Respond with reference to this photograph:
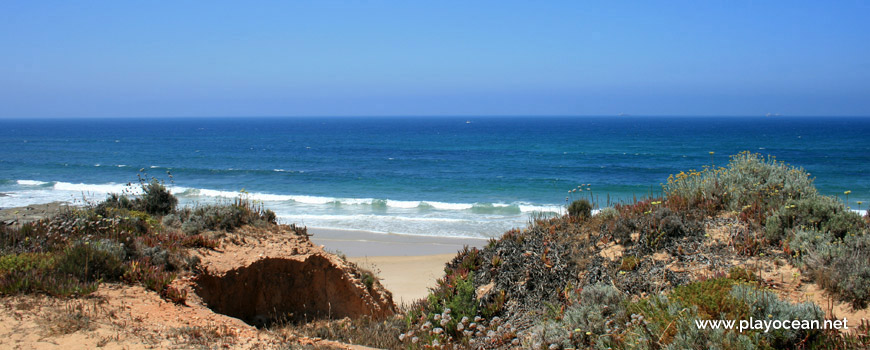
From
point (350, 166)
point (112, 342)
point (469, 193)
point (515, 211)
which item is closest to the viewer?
point (112, 342)

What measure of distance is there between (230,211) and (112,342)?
13.6 ft

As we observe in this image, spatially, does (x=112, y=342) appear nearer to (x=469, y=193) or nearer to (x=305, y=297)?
(x=305, y=297)

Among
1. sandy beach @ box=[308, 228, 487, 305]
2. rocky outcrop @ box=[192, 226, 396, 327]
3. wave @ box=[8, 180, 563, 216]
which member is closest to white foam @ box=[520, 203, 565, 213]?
wave @ box=[8, 180, 563, 216]

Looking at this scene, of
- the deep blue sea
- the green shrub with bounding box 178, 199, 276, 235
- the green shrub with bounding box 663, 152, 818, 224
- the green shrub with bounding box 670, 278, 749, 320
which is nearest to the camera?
the green shrub with bounding box 670, 278, 749, 320

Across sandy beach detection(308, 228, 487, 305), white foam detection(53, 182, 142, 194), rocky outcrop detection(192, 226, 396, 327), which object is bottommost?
sandy beach detection(308, 228, 487, 305)

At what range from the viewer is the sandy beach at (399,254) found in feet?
44.4

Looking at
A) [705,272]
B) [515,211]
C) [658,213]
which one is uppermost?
[658,213]

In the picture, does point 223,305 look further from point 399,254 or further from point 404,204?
point 404,204

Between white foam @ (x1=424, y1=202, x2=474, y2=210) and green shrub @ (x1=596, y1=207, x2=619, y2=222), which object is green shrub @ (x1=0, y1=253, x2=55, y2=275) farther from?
white foam @ (x1=424, y1=202, x2=474, y2=210)

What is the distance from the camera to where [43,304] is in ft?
17.5

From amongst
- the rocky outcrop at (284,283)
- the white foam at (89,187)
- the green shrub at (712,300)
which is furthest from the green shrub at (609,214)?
the white foam at (89,187)

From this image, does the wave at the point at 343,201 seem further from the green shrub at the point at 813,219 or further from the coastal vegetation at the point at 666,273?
the green shrub at the point at 813,219

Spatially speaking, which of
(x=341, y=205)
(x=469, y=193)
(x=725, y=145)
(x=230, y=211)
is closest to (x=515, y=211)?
(x=469, y=193)

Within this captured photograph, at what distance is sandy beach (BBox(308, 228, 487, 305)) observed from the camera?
13.5 meters
